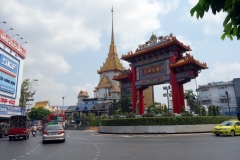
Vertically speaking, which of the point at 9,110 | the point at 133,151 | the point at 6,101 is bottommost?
the point at 133,151

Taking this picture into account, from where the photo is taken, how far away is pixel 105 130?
102ft

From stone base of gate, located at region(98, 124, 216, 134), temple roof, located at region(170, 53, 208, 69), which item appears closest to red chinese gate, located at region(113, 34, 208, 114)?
temple roof, located at region(170, 53, 208, 69)

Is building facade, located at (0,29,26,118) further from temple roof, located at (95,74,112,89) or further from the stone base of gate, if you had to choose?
temple roof, located at (95,74,112,89)

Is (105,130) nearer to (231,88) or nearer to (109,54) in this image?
(231,88)

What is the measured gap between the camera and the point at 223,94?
211 feet

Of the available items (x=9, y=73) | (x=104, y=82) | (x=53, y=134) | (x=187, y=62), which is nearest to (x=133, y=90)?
(x=187, y=62)

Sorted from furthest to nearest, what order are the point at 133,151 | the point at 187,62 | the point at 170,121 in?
the point at 187,62, the point at 170,121, the point at 133,151

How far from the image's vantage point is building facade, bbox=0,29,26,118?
121 feet

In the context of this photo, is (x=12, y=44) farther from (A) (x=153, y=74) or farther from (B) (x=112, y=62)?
(B) (x=112, y=62)

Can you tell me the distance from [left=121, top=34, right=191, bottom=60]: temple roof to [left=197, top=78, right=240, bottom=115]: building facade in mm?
36299

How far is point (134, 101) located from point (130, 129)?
784cm

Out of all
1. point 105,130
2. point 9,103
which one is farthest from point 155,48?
point 9,103

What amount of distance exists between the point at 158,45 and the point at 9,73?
87.7 ft

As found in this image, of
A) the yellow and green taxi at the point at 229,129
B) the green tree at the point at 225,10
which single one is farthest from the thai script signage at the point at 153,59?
the green tree at the point at 225,10
